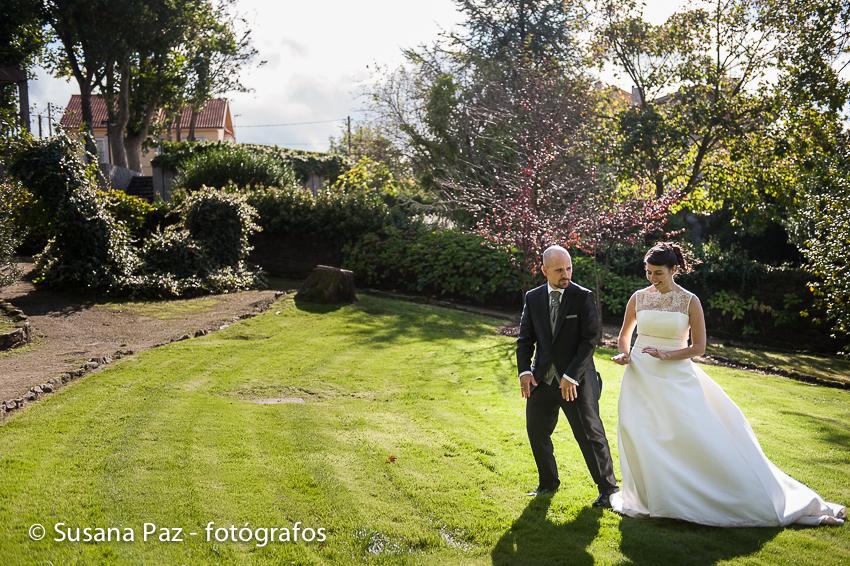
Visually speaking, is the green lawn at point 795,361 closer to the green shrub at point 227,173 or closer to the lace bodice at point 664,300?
the lace bodice at point 664,300

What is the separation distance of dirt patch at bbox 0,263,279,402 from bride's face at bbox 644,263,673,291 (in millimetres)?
6536

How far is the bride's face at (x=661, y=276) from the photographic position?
5.57 meters

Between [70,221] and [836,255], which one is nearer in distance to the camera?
[836,255]

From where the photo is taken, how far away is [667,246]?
224 inches

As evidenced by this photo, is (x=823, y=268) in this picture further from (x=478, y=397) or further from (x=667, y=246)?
(x=667, y=246)

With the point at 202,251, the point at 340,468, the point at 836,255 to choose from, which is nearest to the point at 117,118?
the point at 202,251

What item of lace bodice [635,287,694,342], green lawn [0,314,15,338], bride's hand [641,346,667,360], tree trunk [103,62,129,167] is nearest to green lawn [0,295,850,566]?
bride's hand [641,346,667,360]

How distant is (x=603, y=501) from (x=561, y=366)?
1040 millimetres

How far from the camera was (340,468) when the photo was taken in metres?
6.34

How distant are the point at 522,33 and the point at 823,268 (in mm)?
19860

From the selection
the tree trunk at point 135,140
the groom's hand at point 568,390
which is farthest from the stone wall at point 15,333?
the tree trunk at point 135,140

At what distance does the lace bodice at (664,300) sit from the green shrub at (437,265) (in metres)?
12.2

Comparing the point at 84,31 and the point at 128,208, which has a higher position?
the point at 84,31

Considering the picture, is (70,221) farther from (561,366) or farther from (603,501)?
(603,501)
